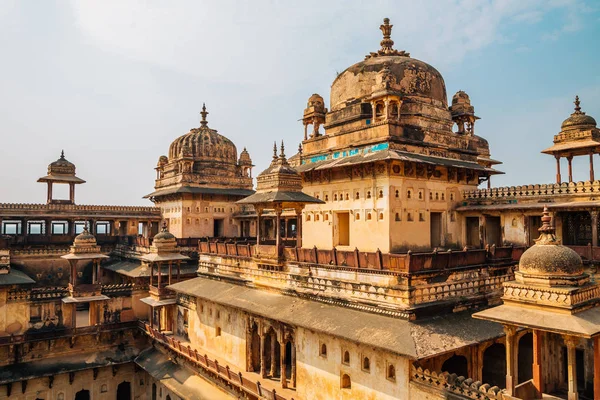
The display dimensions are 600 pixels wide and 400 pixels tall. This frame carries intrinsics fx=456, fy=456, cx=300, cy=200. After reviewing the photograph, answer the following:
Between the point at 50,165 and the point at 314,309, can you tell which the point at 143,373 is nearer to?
the point at 314,309

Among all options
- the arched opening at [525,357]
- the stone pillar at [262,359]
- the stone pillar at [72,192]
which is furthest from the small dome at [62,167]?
the arched opening at [525,357]

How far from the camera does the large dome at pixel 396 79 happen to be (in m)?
22.3

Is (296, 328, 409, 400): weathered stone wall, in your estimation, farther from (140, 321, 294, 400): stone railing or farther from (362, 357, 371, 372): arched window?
(140, 321, 294, 400): stone railing

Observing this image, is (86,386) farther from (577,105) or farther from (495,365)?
(577,105)

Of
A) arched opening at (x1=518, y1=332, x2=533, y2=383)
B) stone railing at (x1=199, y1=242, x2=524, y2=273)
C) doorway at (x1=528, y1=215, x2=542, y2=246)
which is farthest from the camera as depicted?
doorway at (x1=528, y1=215, x2=542, y2=246)

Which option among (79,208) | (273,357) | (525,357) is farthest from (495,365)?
(79,208)

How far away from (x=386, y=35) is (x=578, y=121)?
34.4 ft

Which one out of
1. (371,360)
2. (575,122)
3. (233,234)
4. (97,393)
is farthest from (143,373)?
(575,122)

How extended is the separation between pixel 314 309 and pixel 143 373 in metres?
16.6

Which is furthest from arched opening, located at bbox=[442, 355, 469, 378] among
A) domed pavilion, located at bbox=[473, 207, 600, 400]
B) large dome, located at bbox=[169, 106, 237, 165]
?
large dome, located at bbox=[169, 106, 237, 165]

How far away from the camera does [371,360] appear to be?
1367 centimetres

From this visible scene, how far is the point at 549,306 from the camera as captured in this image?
10219mm

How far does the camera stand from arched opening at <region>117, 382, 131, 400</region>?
27.1 m

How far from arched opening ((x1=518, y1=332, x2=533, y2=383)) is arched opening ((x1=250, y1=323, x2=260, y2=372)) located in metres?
10.3
